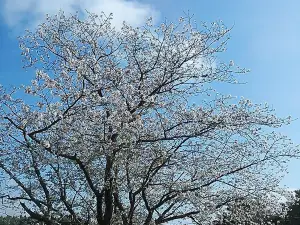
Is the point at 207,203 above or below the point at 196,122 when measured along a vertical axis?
below

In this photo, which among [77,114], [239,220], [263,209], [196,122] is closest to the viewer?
[77,114]

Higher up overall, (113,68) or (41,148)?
(113,68)

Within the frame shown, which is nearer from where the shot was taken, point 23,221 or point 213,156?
point 213,156

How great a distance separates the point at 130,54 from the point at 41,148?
10.4 feet

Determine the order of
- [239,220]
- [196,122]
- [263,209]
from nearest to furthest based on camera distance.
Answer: [196,122] → [263,209] → [239,220]

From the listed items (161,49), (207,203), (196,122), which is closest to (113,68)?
(161,49)

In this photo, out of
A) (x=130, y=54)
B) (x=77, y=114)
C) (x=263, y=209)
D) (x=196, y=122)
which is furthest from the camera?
(x=263, y=209)

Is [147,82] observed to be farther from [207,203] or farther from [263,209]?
[263,209]

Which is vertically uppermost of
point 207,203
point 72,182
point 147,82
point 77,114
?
point 147,82

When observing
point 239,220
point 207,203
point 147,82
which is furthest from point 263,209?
point 147,82

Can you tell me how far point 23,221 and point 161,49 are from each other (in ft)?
20.4

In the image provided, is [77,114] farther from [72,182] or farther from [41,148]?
[72,182]

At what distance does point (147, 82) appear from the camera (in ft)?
31.8

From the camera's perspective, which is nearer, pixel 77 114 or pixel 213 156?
pixel 77 114
